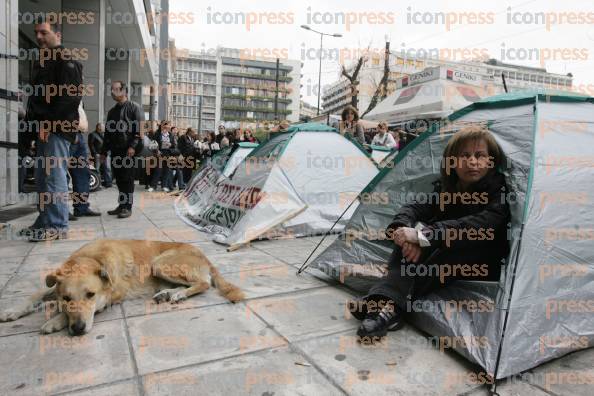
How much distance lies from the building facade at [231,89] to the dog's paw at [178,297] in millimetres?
100350

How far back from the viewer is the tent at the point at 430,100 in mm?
10391

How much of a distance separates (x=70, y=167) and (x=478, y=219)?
568cm

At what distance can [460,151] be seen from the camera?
2629 mm

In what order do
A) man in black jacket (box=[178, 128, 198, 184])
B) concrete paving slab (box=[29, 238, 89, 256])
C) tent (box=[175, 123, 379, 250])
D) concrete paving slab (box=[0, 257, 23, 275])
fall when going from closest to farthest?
concrete paving slab (box=[0, 257, 23, 275])
concrete paving slab (box=[29, 238, 89, 256])
tent (box=[175, 123, 379, 250])
man in black jacket (box=[178, 128, 198, 184])

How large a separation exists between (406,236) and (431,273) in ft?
1.06

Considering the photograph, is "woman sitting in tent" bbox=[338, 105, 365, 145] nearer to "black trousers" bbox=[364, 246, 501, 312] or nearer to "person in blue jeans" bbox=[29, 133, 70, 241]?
"person in blue jeans" bbox=[29, 133, 70, 241]

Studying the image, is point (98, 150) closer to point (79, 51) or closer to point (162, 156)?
point (162, 156)

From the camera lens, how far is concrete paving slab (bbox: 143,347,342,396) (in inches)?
72.9

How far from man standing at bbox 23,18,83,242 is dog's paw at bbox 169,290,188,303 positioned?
2.54 metres

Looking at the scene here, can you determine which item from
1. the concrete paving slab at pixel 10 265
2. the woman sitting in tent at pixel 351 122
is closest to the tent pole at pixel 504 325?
the concrete paving slab at pixel 10 265

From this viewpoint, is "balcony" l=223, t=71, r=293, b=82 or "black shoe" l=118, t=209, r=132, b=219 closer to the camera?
"black shoe" l=118, t=209, r=132, b=219

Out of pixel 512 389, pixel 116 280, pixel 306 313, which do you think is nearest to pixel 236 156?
pixel 116 280

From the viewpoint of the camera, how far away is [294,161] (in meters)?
5.48

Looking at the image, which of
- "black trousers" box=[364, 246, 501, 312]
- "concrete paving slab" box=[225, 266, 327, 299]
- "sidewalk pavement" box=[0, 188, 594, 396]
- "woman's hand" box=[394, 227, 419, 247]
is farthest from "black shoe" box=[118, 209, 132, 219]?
"woman's hand" box=[394, 227, 419, 247]
